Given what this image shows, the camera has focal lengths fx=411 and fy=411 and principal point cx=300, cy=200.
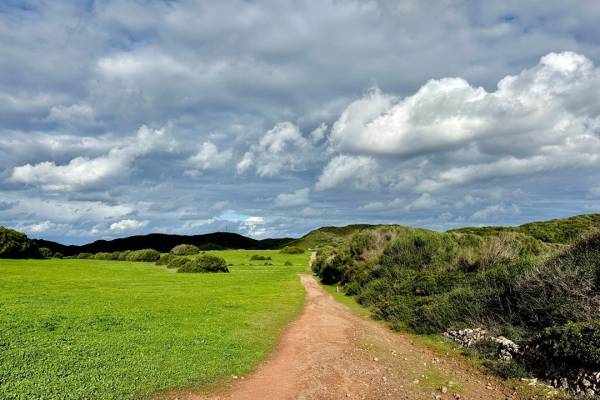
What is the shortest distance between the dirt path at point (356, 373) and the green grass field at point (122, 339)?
3.31 feet

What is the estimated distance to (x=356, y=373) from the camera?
1426 centimetres

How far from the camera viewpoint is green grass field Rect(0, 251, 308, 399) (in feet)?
35.7

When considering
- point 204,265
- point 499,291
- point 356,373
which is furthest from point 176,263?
point 356,373

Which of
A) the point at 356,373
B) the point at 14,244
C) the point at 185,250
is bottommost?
the point at 356,373

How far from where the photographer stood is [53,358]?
40.1ft

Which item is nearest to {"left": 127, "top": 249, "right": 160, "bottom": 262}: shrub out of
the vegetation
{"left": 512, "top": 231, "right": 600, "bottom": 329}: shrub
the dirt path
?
the vegetation

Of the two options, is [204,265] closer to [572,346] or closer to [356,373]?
[356,373]

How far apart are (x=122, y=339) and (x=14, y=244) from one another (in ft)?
174

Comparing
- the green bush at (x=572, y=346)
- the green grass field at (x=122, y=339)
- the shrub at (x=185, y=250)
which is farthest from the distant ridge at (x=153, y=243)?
the green bush at (x=572, y=346)

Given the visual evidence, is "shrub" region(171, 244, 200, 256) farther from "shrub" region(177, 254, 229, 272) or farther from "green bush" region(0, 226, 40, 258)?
"shrub" region(177, 254, 229, 272)

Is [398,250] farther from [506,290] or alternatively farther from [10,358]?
[10,358]

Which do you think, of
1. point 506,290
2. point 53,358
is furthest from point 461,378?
point 53,358

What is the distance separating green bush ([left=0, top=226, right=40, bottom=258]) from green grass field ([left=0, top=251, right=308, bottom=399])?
33.6 m

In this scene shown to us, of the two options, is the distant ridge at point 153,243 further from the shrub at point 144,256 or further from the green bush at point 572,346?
the green bush at point 572,346
